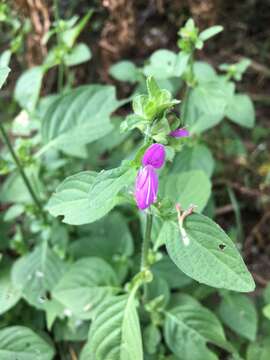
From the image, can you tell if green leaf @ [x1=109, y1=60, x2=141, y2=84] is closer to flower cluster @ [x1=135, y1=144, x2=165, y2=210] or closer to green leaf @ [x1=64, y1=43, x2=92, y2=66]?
green leaf @ [x1=64, y1=43, x2=92, y2=66]

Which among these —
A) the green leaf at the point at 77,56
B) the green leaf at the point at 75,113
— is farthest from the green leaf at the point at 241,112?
the green leaf at the point at 77,56

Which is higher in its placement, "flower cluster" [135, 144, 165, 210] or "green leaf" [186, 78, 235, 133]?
"flower cluster" [135, 144, 165, 210]

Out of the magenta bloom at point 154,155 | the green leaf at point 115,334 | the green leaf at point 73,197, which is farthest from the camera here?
the green leaf at point 115,334

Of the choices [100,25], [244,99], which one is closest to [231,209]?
[244,99]

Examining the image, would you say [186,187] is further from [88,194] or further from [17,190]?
[17,190]

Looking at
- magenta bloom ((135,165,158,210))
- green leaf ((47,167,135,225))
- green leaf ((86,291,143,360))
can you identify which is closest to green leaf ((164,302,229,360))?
green leaf ((86,291,143,360))

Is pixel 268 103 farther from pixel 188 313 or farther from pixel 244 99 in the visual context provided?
pixel 188 313

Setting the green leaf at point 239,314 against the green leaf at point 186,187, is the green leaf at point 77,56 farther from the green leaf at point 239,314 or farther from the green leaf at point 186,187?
the green leaf at point 239,314
